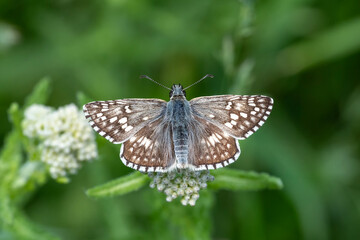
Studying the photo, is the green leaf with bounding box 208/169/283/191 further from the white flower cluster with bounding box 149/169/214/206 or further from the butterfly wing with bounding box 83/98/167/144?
the butterfly wing with bounding box 83/98/167/144

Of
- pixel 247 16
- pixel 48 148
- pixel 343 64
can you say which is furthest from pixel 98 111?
pixel 343 64

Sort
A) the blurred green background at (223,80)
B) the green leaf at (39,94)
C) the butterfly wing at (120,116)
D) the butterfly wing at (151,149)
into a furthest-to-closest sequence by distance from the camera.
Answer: the blurred green background at (223,80), the green leaf at (39,94), the butterfly wing at (120,116), the butterfly wing at (151,149)

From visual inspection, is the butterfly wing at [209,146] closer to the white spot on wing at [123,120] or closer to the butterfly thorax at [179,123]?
the butterfly thorax at [179,123]

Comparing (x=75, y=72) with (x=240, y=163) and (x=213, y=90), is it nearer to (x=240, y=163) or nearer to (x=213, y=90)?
(x=213, y=90)

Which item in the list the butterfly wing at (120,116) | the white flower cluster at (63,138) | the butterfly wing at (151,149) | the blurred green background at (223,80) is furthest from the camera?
the blurred green background at (223,80)

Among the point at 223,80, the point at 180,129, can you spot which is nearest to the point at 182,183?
the point at 180,129

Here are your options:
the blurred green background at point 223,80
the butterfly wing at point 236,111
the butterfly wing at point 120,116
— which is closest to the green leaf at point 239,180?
the butterfly wing at point 236,111

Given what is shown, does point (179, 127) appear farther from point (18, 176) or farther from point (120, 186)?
point (18, 176)

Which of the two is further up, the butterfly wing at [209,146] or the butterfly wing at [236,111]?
the butterfly wing at [236,111]
